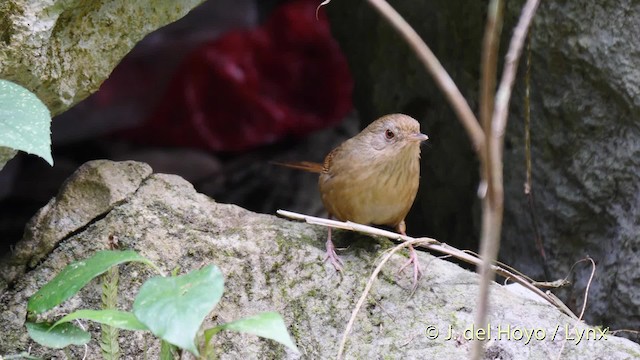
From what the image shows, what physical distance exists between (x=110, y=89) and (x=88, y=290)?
13.2 feet

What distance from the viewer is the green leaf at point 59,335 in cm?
215

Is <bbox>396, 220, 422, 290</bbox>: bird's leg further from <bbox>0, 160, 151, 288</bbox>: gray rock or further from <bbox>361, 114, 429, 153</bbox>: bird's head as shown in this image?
<bbox>0, 160, 151, 288</bbox>: gray rock

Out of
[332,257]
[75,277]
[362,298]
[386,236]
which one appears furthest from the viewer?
[332,257]

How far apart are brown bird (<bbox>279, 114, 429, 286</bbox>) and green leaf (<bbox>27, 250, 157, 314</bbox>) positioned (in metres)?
1.18

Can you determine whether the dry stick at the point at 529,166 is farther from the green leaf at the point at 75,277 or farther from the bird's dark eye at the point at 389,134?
the green leaf at the point at 75,277

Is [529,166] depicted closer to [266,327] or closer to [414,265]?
[414,265]

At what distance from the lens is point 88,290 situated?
100 inches

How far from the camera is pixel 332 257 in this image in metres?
2.76

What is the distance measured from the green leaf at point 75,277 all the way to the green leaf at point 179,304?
0.76ft

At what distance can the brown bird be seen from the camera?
9.98ft

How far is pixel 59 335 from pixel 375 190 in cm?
132

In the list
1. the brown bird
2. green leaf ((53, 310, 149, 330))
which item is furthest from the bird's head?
green leaf ((53, 310, 149, 330))

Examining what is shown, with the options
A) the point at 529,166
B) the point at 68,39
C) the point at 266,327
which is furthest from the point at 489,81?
the point at 529,166

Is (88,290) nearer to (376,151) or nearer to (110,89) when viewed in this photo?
(376,151)
